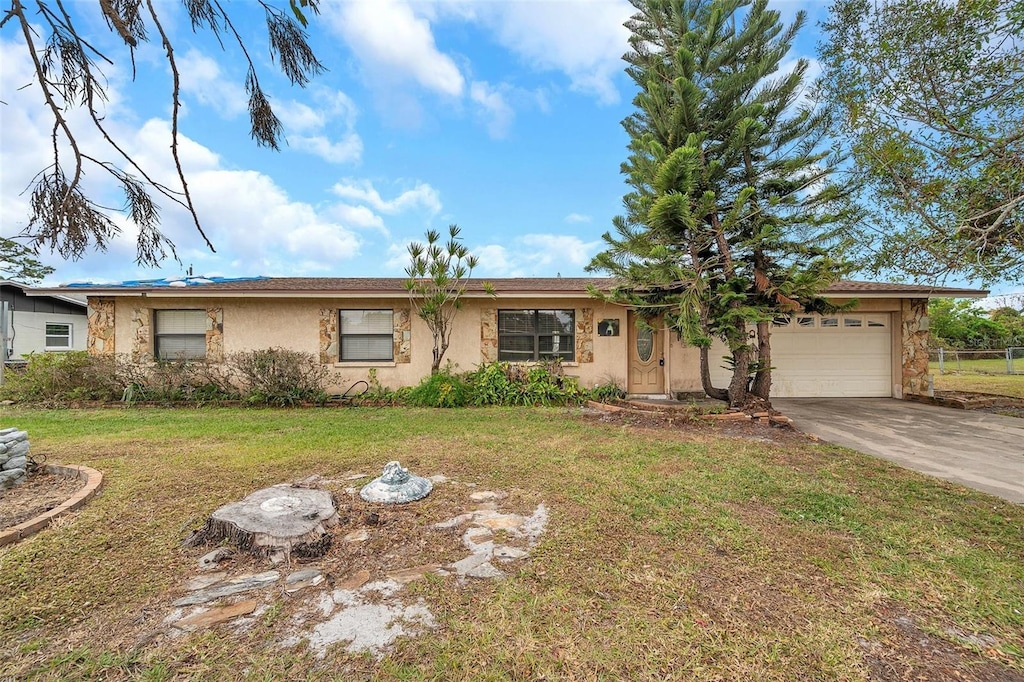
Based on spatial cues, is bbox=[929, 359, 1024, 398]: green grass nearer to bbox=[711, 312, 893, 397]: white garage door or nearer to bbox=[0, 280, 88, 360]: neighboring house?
bbox=[711, 312, 893, 397]: white garage door

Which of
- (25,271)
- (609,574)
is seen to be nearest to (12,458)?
(609,574)

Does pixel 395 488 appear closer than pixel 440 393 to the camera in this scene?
Yes

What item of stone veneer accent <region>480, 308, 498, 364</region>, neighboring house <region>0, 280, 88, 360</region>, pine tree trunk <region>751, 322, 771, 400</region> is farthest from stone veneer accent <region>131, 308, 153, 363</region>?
pine tree trunk <region>751, 322, 771, 400</region>

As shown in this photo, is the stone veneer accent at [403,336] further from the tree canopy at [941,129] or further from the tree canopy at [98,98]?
the tree canopy at [941,129]

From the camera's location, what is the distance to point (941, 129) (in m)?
4.60

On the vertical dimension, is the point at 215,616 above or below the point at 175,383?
below

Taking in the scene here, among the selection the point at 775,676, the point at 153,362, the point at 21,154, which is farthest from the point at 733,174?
the point at 153,362

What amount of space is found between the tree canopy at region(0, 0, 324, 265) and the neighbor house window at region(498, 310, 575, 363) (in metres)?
7.17

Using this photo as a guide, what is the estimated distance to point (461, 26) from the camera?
8.39m

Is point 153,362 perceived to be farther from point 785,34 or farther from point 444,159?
point 785,34

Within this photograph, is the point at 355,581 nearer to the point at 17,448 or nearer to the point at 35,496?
the point at 35,496

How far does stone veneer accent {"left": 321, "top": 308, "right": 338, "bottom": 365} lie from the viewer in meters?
9.39

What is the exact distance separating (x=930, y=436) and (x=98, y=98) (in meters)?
9.95

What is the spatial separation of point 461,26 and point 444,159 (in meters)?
4.03
